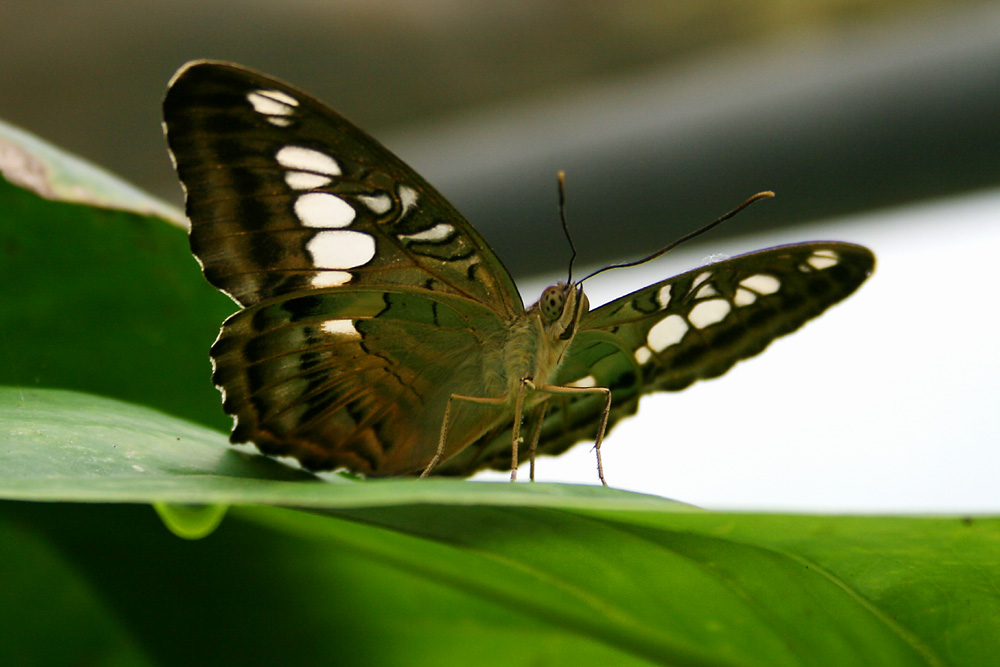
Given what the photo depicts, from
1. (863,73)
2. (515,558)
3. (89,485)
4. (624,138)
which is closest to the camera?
(89,485)

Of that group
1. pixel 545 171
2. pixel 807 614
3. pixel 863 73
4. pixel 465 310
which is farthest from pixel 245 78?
pixel 863 73

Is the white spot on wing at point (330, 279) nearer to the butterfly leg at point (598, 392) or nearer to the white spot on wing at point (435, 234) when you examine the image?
the white spot on wing at point (435, 234)

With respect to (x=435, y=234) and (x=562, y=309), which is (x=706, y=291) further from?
(x=435, y=234)

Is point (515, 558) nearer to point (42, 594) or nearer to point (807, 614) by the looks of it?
point (807, 614)

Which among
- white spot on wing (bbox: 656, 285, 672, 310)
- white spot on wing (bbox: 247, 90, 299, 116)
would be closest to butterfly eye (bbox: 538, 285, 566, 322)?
white spot on wing (bbox: 656, 285, 672, 310)

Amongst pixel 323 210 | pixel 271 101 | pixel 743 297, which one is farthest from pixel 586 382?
pixel 271 101

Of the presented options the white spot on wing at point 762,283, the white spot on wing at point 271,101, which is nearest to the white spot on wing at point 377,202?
the white spot on wing at point 271,101
